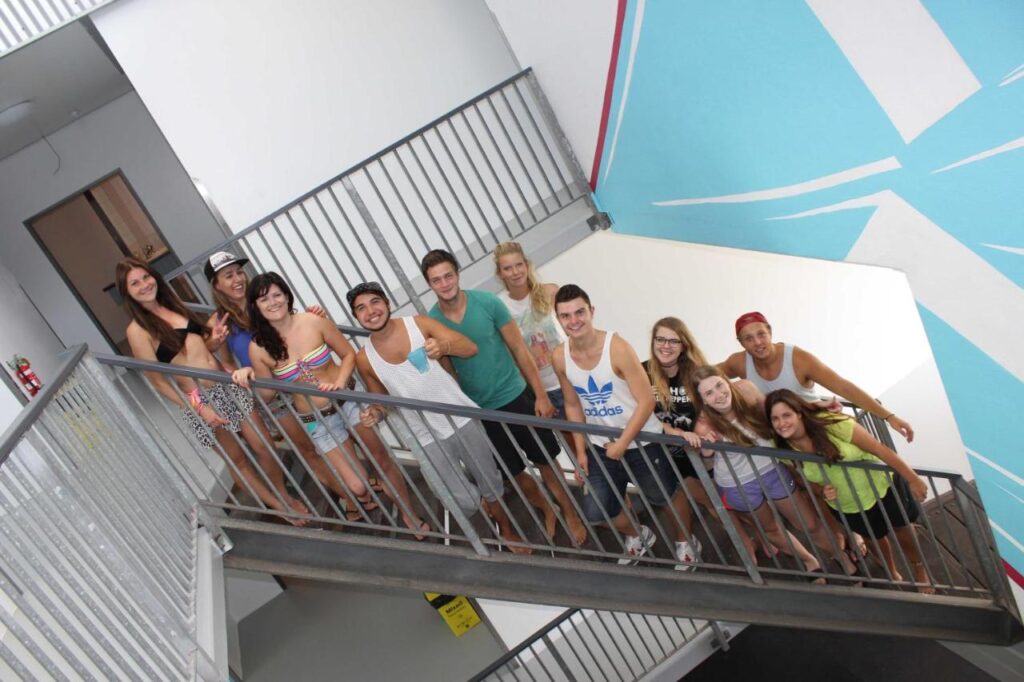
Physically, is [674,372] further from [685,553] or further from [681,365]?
[685,553]

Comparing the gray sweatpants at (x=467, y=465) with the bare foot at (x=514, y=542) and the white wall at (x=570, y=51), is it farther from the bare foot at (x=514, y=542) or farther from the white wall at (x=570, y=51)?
the white wall at (x=570, y=51)

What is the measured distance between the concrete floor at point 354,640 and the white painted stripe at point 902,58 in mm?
6640

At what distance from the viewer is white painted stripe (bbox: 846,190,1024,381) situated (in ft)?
→ 11.7

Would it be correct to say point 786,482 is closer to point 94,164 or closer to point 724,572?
point 724,572

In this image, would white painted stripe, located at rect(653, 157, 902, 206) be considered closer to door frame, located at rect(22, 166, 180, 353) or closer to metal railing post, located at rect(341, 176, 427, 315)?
metal railing post, located at rect(341, 176, 427, 315)

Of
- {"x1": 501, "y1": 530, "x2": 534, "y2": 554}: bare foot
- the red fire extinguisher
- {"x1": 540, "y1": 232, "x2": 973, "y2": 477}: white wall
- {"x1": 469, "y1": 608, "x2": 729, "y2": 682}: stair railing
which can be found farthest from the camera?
{"x1": 469, "y1": 608, "x2": 729, "y2": 682}: stair railing

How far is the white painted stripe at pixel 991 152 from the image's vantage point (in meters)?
3.19

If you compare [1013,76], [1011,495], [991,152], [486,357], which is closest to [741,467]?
[1011,495]

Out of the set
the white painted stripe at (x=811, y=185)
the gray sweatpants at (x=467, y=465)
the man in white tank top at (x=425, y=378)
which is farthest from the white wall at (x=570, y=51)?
the gray sweatpants at (x=467, y=465)

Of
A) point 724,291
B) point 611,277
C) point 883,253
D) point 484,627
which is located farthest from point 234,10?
point 484,627

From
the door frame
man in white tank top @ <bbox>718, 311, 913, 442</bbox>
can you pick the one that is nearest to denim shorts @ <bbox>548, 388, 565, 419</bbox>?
man in white tank top @ <bbox>718, 311, 913, 442</bbox>

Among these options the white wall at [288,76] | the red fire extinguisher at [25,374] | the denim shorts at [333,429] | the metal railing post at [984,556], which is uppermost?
the white wall at [288,76]

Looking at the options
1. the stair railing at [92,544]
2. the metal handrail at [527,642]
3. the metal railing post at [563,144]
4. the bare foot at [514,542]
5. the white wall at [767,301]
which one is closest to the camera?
the stair railing at [92,544]

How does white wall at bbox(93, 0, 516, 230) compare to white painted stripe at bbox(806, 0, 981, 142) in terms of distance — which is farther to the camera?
white wall at bbox(93, 0, 516, 230)
